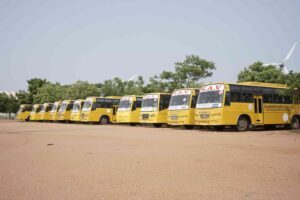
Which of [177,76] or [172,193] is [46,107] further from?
[172,193]

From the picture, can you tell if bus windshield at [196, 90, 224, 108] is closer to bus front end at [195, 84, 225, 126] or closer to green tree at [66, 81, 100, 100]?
bus front end at [195, 84, 225, 126]

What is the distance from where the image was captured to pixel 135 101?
27.3 metres

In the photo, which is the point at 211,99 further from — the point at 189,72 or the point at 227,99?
the point at 189,72

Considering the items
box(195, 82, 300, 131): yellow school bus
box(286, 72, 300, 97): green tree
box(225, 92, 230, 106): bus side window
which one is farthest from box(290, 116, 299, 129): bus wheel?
box(225, 92, 230, 106): bus side window

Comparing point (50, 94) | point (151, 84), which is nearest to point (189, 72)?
point (151, 84)

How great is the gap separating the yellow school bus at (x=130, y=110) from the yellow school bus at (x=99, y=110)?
354 centimetres

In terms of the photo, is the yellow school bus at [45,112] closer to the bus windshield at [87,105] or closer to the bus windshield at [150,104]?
the bus windshield at [87,105]

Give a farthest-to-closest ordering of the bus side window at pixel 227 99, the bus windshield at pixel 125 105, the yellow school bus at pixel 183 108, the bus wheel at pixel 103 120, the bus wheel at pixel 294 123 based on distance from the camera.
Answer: the bus wheel at pixel 103 120, the bus windshield at pixel 125 105, the bus wheel at pixel 294 123, the yellow school bus at pixel 183 108, the bus side window at pixel 227 99

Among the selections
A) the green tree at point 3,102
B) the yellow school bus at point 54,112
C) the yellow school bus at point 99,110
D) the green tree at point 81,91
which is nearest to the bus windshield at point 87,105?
the yellow school bus at point 99,110

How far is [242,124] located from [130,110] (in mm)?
10516

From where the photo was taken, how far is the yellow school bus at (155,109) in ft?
77.2

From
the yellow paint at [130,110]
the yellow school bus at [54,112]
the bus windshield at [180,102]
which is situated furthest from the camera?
the yellow school bus at [54,112]

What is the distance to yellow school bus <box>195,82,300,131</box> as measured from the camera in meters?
17.7

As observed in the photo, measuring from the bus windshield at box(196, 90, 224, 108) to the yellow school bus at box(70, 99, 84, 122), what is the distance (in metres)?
16.4
